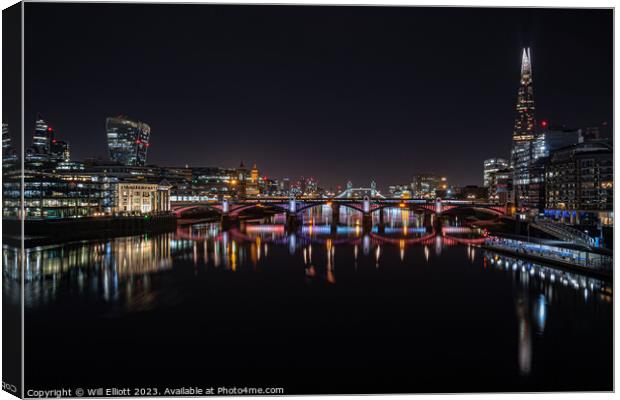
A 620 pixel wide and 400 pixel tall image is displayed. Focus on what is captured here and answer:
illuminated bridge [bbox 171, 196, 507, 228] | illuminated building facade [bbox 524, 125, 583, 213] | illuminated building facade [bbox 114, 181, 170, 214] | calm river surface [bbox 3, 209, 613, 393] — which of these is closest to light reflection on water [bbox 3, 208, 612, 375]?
calm river surface [bbox 3, 209, 613, 393]

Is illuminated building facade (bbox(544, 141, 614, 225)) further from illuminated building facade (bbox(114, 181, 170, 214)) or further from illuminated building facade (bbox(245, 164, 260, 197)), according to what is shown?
illuminated building facade (bbox(245, 164, 260, 197))

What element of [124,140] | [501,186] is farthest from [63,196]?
[501,186]

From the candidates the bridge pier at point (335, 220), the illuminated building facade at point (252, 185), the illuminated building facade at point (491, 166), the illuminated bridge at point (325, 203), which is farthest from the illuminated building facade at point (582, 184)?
the illuminated building facade at point (252, 185)

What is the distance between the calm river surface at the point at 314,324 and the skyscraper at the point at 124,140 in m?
56.9

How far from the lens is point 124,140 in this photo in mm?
69625

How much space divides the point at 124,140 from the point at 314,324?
6889 centimetres

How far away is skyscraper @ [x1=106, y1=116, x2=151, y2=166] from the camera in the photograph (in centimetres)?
6931

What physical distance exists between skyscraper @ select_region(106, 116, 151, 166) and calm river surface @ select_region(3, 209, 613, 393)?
56930 mm

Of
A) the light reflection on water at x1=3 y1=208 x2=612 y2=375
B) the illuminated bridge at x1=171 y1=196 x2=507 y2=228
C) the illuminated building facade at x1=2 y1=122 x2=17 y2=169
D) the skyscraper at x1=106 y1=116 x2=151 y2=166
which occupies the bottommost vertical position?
the light reflection on water at x1=3 y1=208 x2=612 y2=375

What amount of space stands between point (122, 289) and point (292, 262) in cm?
689

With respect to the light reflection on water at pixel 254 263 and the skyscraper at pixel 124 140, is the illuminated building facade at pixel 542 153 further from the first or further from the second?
the skyscraper at pixel 124 140

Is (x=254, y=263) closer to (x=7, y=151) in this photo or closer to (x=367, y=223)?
(x=7, y=151)

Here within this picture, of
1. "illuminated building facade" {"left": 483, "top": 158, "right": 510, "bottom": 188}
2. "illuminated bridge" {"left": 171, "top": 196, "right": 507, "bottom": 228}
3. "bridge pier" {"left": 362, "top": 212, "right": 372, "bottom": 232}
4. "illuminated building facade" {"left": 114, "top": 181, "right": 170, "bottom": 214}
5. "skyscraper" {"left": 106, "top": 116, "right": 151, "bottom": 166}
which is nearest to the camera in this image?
"bridge pier" {"left": 362, "top": 212, "right": 372, "bottom": 232}

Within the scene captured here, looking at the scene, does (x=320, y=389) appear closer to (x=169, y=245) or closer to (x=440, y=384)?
(x=440, y=384)
